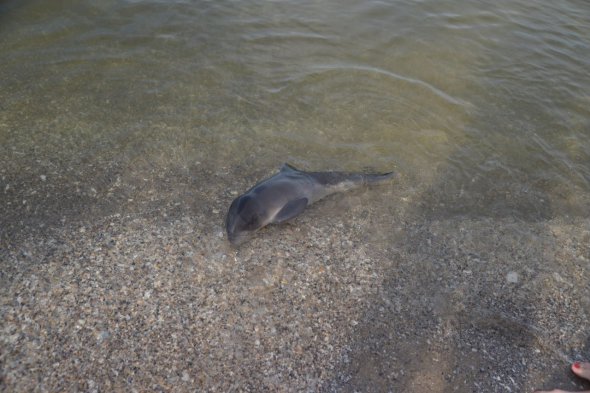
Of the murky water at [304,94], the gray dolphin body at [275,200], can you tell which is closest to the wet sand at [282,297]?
the gray dolphin body at [275,200]

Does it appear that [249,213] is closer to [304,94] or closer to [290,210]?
[290,210]

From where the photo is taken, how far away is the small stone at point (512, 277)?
460cm

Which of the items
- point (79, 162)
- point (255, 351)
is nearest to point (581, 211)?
point (255, 351)

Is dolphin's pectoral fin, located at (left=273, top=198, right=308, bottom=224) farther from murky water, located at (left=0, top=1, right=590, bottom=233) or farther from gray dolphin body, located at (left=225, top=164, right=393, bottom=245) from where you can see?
murky water, located at (left=0, top=1, right=590, bottom=233)

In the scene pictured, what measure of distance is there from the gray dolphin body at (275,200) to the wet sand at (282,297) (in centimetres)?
17

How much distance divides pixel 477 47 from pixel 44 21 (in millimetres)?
7738

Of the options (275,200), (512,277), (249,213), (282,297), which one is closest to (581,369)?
(512,277)

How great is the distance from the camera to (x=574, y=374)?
3885 mm

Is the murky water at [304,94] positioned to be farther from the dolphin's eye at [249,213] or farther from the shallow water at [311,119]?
the dolphin's eye at [249,213]

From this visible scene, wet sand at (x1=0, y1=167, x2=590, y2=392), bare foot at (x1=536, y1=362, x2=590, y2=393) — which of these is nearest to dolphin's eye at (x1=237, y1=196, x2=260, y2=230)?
wet sand at (x1=0, y1=167, x2=590, y2=392)

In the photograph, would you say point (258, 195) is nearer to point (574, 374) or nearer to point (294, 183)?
point (294, 183)

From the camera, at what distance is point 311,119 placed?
658 cm

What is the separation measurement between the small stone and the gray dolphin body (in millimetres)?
2041

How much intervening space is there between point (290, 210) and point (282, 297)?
38.2 inches
